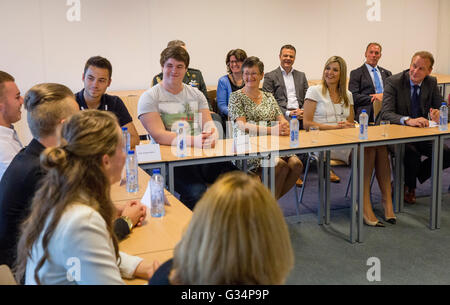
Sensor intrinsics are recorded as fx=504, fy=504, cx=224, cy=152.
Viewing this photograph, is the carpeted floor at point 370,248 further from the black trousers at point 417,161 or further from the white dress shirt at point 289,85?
the white dress shirt at point 289,85

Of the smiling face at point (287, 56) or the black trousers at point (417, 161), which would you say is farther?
the smiling face at point (287, 56)

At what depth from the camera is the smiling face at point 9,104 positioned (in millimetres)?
2832

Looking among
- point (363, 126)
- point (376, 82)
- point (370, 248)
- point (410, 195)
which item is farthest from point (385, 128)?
point (376, 82)

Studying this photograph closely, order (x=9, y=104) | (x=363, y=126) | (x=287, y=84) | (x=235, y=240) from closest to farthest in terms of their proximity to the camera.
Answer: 1. (x=235, y=240)
2. (x=9, y=104)
3. (x=363, y=126)
4. (x=287, y=84)

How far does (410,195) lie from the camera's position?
461 centimetres

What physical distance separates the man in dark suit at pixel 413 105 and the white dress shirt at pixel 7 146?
3.17 meters

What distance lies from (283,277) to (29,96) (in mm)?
1450

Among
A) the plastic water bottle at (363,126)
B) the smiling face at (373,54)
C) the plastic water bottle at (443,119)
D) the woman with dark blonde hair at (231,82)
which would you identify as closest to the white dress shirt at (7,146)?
the plastic water bottle at (363,126)

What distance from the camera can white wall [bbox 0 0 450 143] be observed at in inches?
235

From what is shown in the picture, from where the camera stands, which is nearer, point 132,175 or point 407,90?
point 132,175

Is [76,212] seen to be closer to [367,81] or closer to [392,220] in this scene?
[392,220]

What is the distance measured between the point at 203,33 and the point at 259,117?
291 cm

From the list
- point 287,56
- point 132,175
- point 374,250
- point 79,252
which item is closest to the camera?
point 79,252
